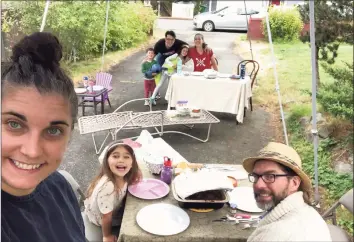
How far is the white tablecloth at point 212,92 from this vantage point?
6.07 m

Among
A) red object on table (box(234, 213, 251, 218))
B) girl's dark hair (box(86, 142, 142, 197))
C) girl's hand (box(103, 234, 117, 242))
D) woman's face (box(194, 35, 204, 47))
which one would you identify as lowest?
girl's hand (box(103, 234, 117, 242))

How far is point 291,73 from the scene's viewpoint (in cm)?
955

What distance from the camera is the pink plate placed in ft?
8.62

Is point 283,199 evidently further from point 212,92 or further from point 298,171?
point 212,92

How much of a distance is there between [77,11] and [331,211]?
7977 millimetres

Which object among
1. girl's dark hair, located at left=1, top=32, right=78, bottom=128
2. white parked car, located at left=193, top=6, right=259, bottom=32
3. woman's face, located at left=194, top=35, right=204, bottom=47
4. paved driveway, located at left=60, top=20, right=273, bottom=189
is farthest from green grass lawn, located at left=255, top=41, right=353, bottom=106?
girl's dark hair, located at left=1, top=32, right=78, bottom=128

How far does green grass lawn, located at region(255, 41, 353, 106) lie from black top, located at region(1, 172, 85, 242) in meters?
5.51

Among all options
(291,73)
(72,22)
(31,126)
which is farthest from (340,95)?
(72,22)

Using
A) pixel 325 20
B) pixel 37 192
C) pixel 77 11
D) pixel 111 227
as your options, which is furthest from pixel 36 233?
pixel 77 11

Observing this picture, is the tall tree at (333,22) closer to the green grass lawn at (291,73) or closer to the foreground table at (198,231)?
the green grass lawn at (291,73)

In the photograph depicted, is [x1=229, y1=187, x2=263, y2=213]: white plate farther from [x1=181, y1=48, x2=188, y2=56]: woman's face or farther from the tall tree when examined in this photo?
[x1=181, y1=48, x2=188, y2=56]: woman's face

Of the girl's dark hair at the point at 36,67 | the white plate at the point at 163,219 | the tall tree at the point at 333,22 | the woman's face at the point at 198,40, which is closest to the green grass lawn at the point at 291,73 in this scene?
the tall tree at the point at 333,22

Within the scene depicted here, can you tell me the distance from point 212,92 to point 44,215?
201 inches

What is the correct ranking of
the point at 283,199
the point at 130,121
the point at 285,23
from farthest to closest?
the point at 285,23
the point at 130,121
the point at 283,199
